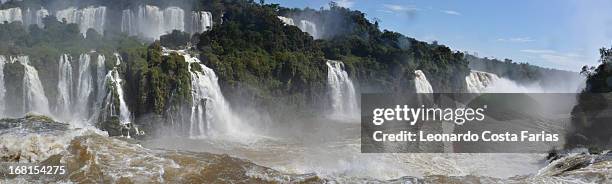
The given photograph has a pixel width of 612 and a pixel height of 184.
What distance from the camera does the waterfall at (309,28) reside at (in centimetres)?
5184

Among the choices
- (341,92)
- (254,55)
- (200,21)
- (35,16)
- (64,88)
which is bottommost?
(341,92)

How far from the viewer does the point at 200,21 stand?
145 ft

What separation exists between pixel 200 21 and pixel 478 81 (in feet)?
81.0

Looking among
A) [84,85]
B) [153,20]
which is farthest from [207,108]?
[153,20]

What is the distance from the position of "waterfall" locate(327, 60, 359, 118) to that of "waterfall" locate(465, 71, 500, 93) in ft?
53.8

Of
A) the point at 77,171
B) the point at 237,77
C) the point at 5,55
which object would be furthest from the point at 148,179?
the point at 237,77

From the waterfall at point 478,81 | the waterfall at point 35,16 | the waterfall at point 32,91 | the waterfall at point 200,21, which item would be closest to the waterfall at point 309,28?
the waterfall at point 200,21

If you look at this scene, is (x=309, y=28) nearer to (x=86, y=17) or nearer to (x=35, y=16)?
(x=86, y=17)

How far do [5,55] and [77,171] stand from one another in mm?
18649

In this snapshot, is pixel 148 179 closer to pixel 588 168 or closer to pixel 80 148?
pixel 80 148

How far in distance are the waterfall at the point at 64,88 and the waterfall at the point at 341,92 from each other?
50.1 feet

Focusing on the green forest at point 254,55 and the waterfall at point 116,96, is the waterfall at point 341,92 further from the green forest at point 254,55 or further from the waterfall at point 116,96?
the waterfall at point 116,96

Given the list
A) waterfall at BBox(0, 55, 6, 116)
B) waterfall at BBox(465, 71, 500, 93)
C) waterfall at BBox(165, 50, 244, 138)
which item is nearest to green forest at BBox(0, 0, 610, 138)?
waterfall at BBox(0, 55, 6, 116)

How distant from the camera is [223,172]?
29.4ft
